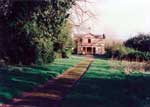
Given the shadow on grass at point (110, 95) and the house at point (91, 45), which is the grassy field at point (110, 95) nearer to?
the shadow on grass at point (110, 95)

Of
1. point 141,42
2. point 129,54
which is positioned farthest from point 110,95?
point 141,42

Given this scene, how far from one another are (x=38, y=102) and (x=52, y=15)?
7.82 metres

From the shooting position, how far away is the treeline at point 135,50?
2771 inches

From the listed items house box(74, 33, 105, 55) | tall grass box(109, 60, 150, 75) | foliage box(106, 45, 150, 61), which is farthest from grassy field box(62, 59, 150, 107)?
house box(74, 33, 105, 55)

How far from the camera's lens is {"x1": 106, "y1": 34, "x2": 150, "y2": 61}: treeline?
2771 inches

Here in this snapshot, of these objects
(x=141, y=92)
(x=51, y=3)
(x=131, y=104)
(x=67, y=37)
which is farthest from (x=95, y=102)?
(x=67, y=37)

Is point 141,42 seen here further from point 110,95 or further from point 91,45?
point 110,95

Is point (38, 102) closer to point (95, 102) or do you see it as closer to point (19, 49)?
point (95, 102)

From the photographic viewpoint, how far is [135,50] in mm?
76875

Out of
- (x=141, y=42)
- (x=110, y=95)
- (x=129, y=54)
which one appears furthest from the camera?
(x=141, y=42)

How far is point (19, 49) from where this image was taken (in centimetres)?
4266

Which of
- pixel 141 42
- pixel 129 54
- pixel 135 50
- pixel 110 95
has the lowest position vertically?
pixel 110 95

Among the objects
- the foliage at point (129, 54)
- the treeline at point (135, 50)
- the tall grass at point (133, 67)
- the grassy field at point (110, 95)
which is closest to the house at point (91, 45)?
the treeline at point (135, 50)

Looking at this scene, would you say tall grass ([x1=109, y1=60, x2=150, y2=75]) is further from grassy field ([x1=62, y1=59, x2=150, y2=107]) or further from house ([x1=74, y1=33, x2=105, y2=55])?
house ([x1=74, y1=33, x2=105, y2=55])
